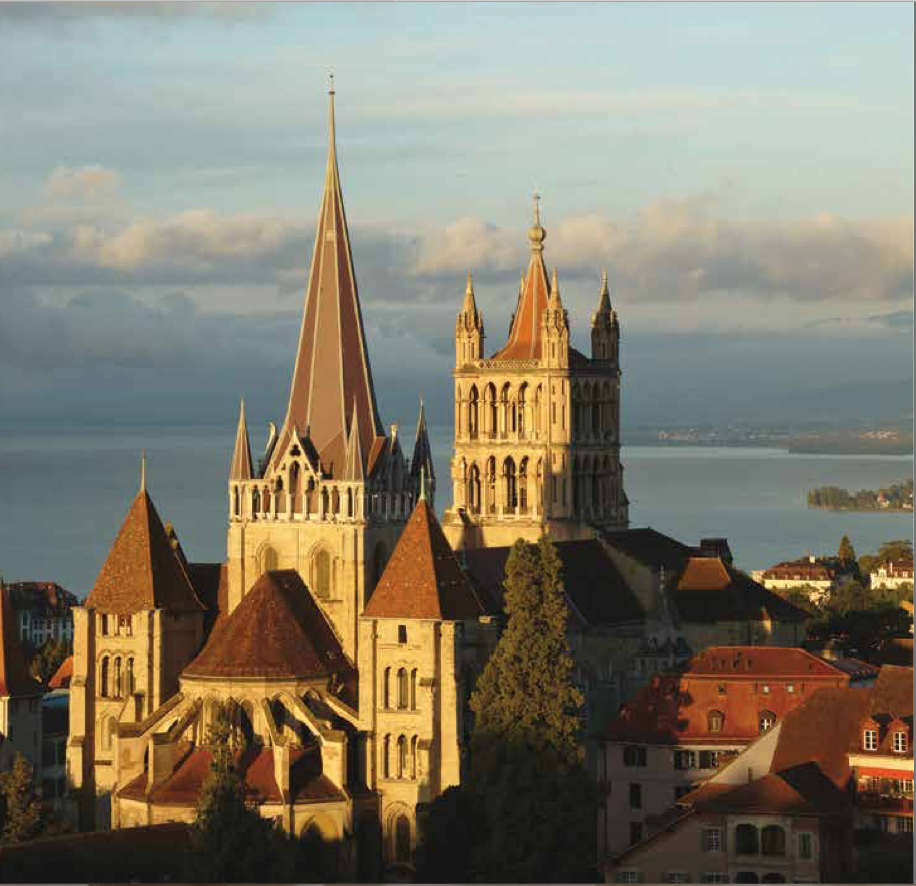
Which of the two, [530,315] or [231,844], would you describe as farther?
[530,315]

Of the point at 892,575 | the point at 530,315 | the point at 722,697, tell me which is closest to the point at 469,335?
the point at 530,315

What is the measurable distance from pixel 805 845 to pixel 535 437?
145 ft

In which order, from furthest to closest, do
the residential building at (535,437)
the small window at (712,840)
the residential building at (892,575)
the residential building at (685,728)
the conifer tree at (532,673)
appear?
the residential building at (892,575) → the residential building at (535,437) → the residential building at (685,728) → the conifer tree at (532,673) → the small window at (712,840)

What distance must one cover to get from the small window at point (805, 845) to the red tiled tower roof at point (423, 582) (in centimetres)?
1681

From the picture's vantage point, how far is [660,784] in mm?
80188

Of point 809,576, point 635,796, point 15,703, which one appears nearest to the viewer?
point 635,796

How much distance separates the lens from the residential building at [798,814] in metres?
69.2

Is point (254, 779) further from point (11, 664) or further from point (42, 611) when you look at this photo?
point (42, 611)

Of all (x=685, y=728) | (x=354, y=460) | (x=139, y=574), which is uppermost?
(x=354, y=460)

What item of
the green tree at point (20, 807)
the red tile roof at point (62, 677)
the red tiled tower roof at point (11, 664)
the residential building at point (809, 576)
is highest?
the residential building at point (809, 576)

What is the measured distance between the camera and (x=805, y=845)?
69188 mm

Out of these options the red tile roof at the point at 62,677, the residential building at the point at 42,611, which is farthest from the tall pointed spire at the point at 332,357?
the residential building at the point at 42,611

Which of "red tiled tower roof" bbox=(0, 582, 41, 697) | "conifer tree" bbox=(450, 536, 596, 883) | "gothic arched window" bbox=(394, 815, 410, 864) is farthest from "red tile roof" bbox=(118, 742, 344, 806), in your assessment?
"red tiled tower roof" bbox=(0, 582, 41, 697)

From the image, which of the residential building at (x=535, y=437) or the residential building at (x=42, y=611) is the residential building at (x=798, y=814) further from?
the residential building at (x=42, y=611)
